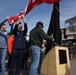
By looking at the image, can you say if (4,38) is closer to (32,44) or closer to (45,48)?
(32,44)

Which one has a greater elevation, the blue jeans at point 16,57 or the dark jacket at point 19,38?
the dark jacket at point 19,38

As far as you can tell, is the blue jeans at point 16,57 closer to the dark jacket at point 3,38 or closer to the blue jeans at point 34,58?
the dark jacket at point 3,38

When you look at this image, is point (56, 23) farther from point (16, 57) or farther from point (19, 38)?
point (16, 57)

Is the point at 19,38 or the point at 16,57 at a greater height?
the point at 19,38

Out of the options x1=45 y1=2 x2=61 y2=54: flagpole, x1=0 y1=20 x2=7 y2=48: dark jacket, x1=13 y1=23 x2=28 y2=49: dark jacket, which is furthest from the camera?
x1=45 y1=2 x2=61 y2=54: flagpole

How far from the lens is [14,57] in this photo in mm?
7727

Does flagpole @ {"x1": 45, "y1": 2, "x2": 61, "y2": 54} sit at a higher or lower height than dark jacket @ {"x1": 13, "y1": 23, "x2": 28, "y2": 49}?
higher

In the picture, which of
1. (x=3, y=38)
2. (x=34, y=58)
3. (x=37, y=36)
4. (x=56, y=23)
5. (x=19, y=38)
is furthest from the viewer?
(x=56, y=23)

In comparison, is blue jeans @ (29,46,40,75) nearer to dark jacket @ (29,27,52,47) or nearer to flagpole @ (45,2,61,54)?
dark jacket @ (29,27,52,47)

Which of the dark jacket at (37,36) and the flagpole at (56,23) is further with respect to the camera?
the flagpole at (56,23)

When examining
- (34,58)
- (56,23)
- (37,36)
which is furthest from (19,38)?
(56,23)

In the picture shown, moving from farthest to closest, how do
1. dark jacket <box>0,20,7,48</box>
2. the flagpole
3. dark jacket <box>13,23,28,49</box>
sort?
the flagpole, dark jacket <box>13,23,28,49</box>, dark jacket <box>0,20,7,48</box>

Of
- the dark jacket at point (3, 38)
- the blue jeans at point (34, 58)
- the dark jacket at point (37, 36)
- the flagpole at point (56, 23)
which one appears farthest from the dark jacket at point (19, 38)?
the flagpole at point (56, 23)

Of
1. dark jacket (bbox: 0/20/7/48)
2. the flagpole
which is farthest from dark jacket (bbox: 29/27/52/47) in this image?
the flagpole
